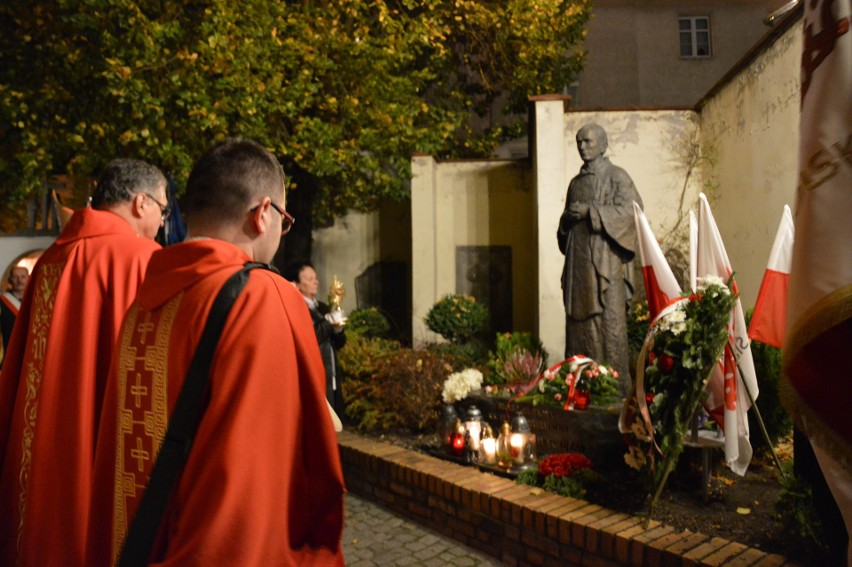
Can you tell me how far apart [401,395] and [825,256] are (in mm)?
6185

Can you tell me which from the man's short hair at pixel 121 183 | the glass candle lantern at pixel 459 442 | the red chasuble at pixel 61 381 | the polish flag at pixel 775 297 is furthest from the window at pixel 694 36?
the red chasuble at pixel 61 381

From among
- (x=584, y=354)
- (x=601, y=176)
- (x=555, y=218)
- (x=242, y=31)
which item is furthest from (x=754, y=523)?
(x=242, y=31)

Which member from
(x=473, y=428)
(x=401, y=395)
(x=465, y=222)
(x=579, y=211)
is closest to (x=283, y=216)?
(x=473, y=428)

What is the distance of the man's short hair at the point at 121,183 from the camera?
2895 millimetres

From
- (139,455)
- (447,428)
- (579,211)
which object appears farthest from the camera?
(579,211)

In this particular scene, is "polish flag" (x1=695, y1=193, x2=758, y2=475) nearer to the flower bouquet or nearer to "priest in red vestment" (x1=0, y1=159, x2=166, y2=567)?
the flower bouquet

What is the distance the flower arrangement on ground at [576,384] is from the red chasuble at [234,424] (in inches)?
170

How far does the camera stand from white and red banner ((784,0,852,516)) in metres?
1.13

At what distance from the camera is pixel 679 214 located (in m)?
10.8

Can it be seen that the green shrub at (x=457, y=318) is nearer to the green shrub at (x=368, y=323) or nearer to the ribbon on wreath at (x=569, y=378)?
the green shrub at (x=368, y=323)

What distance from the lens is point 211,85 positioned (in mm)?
8523

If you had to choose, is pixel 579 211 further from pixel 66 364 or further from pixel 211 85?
pixel 211 85

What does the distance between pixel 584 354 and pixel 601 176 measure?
1.78m

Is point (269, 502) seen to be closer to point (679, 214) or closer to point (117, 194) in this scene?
point (117, 194)
